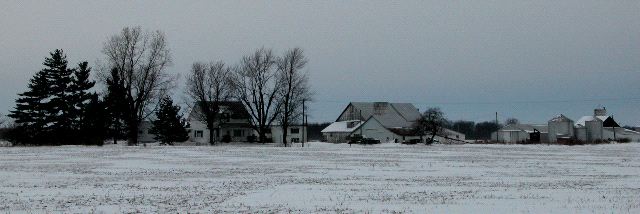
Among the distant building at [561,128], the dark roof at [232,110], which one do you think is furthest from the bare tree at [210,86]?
the distant building at [561,128]

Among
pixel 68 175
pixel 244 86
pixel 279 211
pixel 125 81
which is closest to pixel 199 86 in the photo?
pixel 244 86

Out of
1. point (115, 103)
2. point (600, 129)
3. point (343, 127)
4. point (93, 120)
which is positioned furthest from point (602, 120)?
point (93, 120)

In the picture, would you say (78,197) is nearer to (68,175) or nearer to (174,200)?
(174,200)

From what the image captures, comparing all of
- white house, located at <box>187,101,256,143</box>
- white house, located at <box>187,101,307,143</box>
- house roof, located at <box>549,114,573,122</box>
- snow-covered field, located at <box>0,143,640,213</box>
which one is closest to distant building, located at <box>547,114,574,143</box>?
house roof, located at <box>549,114,573,122</box>

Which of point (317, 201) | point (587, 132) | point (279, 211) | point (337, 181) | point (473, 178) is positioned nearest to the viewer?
point (279, 211)

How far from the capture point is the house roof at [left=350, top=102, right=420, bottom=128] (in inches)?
5182

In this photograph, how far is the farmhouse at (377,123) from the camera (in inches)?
4732

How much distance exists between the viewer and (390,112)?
138 m

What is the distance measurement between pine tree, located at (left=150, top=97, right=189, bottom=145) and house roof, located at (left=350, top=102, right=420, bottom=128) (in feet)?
170

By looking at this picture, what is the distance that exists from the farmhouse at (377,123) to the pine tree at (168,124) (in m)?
35.3

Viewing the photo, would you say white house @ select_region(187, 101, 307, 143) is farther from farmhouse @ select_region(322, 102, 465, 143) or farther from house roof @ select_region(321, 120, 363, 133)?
house roof @ select_region(321, 120, 363, 133)

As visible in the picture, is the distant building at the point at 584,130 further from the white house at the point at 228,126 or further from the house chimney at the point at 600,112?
the white house at the point at 228,126

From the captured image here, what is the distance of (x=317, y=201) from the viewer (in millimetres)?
18203

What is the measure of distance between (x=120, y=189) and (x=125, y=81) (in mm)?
60832
